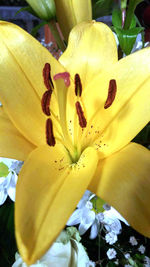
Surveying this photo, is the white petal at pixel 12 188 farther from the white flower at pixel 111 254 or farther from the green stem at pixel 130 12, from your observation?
the green stem at pixel 130 12

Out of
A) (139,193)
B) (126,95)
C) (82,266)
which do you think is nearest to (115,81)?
(126,95)

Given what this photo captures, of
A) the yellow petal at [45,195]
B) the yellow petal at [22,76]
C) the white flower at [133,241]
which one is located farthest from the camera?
the white flower at [133,241]

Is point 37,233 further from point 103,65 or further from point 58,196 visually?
point 103,65

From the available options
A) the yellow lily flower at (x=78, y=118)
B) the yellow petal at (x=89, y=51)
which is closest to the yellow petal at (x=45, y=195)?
the yellow lily flower at (x=78, y=118)

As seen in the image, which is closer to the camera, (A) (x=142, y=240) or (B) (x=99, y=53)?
(B) (x=99, y=53)

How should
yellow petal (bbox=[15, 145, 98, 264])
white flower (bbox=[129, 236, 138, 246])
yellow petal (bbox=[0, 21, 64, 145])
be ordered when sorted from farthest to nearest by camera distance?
white flower (bbox=[129, 236, 138, 246])
yellow petal (bbox=[0, 21, 64, 145])
yellow petal (bbox=[15, 145, 98, 264])

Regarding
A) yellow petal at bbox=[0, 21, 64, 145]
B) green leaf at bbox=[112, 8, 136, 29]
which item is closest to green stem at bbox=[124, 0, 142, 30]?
green leaf at bbox=[112, 8, 136, 29]

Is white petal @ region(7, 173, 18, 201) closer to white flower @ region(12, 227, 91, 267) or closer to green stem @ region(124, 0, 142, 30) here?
white flower @ region(12, 227, 91, 267)
